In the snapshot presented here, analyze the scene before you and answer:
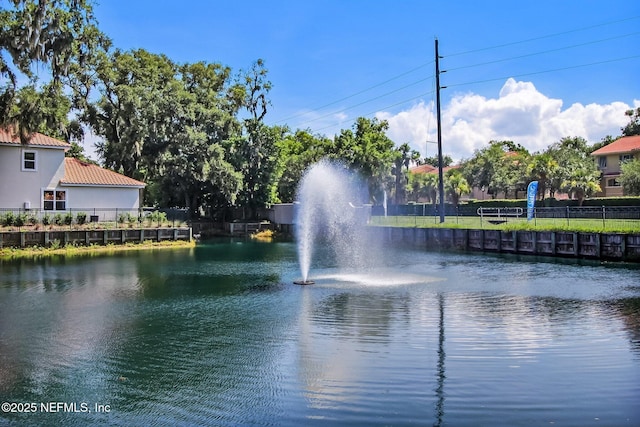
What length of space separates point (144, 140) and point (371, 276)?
35.0 m

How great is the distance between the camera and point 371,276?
22.9m

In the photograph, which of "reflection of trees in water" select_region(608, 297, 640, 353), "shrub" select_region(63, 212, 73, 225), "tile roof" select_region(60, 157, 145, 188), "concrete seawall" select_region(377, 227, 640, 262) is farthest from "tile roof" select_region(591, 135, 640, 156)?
"shrub" select_region(63, 212, 73, 225)

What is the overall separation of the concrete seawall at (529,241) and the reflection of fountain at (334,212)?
4232mm

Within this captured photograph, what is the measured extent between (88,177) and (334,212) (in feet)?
74.8

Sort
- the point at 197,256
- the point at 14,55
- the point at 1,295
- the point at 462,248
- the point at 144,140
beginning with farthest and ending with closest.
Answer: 1. the point at 144,140
2. the point at 462,248
3. the point at 197,256
4. the point at 14,55
5. the point at 1,295

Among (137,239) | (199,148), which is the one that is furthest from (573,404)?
(199,148)

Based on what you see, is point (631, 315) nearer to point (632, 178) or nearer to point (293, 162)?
point (632, 178)

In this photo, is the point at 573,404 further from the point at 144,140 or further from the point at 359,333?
the point at 144,140

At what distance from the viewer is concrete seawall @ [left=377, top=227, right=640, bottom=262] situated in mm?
27752

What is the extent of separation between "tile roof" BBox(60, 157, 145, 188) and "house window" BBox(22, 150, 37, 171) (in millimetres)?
2179

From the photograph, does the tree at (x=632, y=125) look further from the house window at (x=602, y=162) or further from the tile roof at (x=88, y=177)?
the tile roof at (x=88, y=177)

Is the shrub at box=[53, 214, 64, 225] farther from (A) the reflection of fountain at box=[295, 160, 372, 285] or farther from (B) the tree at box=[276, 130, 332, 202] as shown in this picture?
(B) the tree at box=[276, 130, 332, 202]

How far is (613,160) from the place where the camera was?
63.9 meters

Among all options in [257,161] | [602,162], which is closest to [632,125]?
[602,162]
